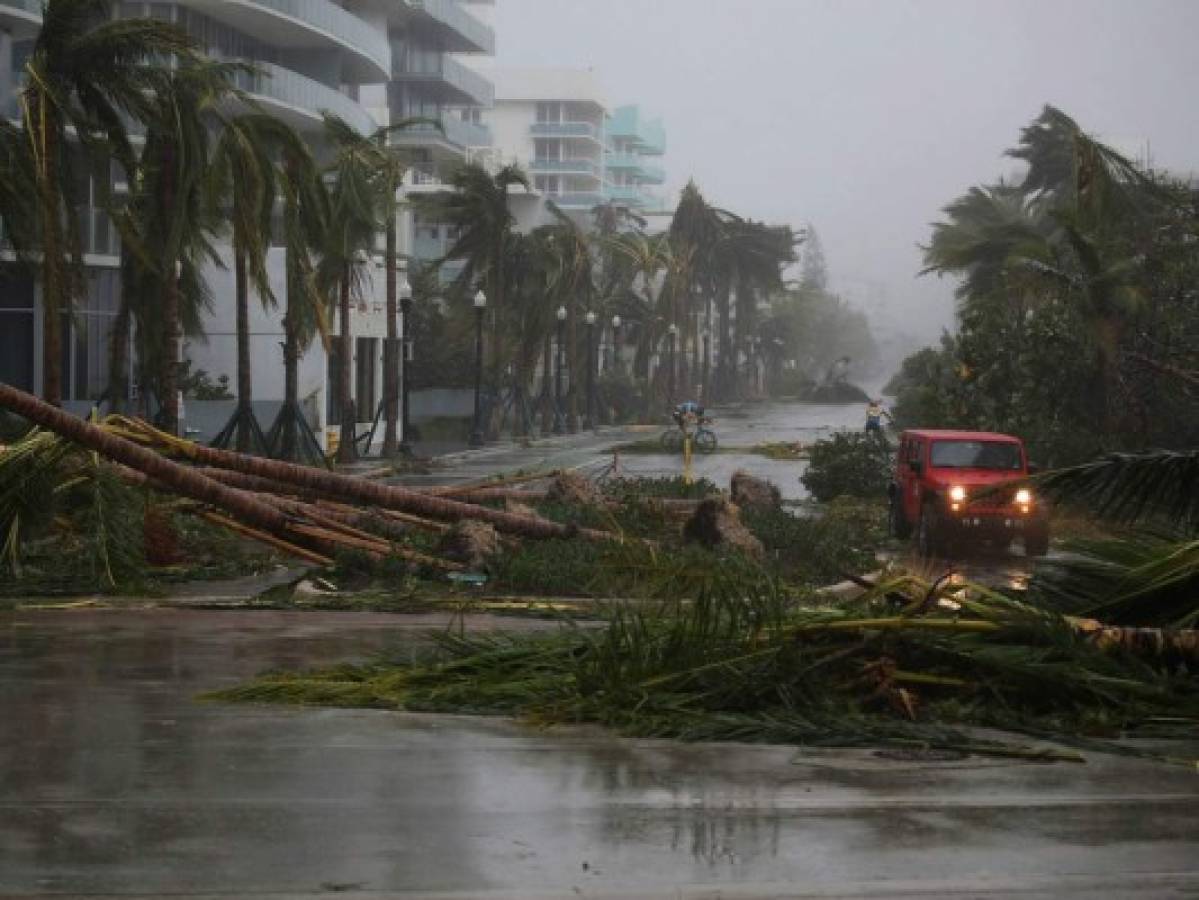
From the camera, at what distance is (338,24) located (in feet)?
244

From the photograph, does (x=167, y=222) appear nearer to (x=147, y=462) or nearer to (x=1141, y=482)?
(x=147, y=462)

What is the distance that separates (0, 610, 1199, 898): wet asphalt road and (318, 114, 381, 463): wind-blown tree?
37941 mm

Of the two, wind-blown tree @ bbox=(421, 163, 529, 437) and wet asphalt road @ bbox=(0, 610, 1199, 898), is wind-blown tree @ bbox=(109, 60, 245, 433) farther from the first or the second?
wind-blown tree @ bbox=(421, 163, 529, 437)

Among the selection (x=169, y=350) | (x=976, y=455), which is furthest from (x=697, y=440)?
(x=976, y=455)

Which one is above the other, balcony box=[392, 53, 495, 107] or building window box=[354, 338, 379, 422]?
balcony box=[392, 53, 495, 107]

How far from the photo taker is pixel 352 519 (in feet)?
71.3

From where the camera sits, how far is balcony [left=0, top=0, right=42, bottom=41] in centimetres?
4881

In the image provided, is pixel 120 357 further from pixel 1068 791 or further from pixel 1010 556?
pixel 1068 791

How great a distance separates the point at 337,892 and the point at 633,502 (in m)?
17.2

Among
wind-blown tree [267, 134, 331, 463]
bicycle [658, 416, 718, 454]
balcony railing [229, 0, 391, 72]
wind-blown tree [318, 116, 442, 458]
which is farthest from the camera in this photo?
balcony railing [229, 0, 391, 72]

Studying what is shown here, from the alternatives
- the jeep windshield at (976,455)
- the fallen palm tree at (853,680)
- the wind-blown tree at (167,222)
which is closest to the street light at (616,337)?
the wind-blown tree at (167,222)

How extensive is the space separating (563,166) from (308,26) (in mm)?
108102

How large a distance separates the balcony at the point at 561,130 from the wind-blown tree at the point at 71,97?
147 m

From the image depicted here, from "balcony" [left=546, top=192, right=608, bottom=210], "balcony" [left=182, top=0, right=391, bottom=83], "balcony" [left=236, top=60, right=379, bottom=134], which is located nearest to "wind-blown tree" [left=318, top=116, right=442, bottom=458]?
"balcony" [left=236, top=60, right=379, bottom=134]
